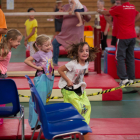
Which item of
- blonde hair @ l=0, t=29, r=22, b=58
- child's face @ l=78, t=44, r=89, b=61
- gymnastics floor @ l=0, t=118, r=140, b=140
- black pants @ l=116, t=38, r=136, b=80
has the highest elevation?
blonde hair @ l=0, t=29, r=22, b=58

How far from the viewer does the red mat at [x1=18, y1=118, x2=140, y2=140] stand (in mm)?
2368

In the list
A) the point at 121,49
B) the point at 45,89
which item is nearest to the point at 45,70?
the point at 45,89

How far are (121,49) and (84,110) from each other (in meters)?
1.99

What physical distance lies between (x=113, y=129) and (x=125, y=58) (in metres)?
2.01

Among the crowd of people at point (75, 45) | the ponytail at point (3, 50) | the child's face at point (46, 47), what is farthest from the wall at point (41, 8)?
the ponytail at point (3, 50)

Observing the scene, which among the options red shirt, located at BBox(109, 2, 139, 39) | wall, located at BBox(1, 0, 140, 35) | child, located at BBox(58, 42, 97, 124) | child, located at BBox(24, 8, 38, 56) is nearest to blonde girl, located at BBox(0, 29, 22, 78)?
child, located at BBox(58, 42, 97, 124)

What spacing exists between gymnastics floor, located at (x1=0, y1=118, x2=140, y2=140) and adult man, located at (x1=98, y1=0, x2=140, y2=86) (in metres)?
1.50

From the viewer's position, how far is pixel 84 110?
7.93 ft

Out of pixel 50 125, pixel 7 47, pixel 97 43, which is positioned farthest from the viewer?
pixel 97 43

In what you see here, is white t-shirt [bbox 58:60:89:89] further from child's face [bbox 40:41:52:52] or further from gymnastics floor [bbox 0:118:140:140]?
gymnastics floor [bbox 0:118:140:140]

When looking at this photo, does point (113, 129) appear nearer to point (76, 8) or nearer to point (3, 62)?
point (3, 62)

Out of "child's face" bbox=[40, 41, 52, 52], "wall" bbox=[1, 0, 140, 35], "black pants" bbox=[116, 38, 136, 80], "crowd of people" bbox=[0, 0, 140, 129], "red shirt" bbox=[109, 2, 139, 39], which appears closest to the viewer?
"crowd of people" bbox=[0, 0, 140, 129]

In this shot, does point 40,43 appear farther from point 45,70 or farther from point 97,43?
point 97,43

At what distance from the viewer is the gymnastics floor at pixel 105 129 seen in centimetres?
237
